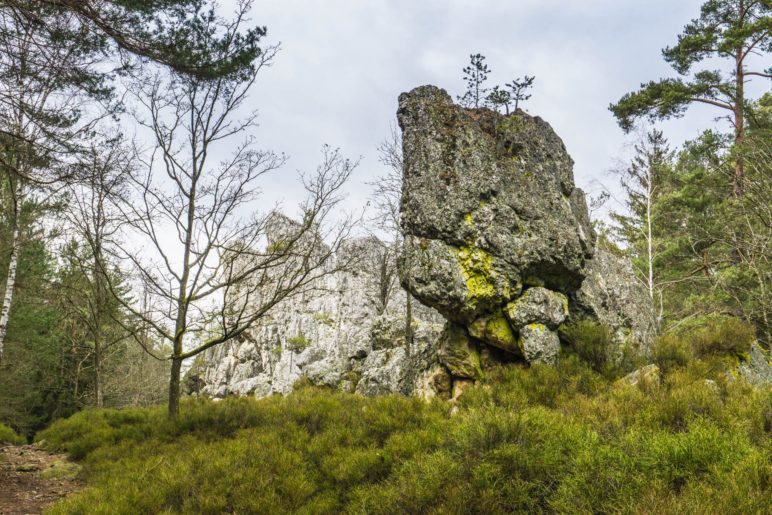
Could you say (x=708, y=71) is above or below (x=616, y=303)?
above

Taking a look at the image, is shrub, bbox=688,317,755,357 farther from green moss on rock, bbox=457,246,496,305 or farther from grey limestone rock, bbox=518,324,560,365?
green moss on rock, bbox=457,246,496,305

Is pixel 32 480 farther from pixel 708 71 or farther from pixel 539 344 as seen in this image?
pixel 708 71

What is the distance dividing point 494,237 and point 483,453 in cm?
452

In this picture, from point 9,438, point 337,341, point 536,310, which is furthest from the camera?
point 337,341

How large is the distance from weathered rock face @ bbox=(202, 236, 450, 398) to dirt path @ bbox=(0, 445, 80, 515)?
746cm

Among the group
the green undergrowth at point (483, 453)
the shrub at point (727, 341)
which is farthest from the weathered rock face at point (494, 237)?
the shrub at point (727, 341)

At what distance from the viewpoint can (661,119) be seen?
526 inches

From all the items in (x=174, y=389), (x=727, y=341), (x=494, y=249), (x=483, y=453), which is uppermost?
(x=494, y=249)

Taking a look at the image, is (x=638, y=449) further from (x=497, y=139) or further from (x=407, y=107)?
(x=407, y=107)

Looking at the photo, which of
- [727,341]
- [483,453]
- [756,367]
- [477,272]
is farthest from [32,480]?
[756,367]

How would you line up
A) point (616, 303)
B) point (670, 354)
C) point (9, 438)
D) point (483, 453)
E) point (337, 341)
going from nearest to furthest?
point (483, 453) < point (670, 354) < point (616, 303) < point (9, 438) < point (337, 341)

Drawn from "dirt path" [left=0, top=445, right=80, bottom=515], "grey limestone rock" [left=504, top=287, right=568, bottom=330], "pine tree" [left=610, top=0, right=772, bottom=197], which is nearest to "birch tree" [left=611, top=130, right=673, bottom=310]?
"pine tree" [left=610, top=0, right=772, bottom=197]

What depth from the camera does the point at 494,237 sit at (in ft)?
24.9

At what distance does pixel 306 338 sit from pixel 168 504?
68.6ft
